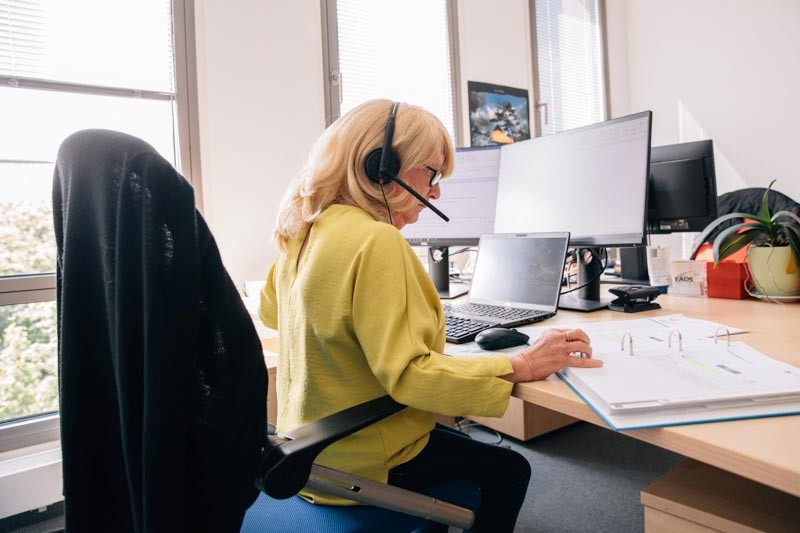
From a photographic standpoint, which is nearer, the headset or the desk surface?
the desk surface

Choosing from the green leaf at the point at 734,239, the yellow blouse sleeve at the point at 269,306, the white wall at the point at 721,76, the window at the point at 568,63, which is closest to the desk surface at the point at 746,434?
the green leaf at the point at 734,239

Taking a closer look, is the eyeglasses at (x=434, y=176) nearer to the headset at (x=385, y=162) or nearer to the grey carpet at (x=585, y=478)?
the headset at (x=385, y=162)

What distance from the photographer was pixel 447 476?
35.3 inches

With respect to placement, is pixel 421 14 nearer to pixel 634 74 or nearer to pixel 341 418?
pixel 634 74

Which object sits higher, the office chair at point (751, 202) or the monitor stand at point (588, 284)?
the office chair at point (751, 202)

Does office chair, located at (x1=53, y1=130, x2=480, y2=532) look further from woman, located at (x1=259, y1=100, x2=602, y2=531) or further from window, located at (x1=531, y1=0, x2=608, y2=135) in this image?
window, located at (x1=531, y1=0, x2=608, y2=135)

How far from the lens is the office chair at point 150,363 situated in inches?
21.0

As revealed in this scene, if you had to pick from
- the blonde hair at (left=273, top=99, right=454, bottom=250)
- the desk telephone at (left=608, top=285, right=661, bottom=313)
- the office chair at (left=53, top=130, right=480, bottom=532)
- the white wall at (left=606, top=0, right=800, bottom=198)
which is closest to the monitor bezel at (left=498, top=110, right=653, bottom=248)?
the desk telephone at (left=608, top=285, right=661, bottom=313)

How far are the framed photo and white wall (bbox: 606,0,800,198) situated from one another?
3.90 ft

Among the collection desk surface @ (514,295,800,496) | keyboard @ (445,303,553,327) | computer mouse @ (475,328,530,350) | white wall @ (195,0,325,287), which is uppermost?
white wall @ (195,0,325,287)

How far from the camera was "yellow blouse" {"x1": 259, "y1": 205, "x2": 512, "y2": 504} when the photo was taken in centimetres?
72

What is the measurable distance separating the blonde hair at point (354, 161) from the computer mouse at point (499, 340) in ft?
0.99

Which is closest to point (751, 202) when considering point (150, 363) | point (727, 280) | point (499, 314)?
point (727, 280)

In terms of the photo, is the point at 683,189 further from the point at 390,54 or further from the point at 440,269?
the point at 390,54
